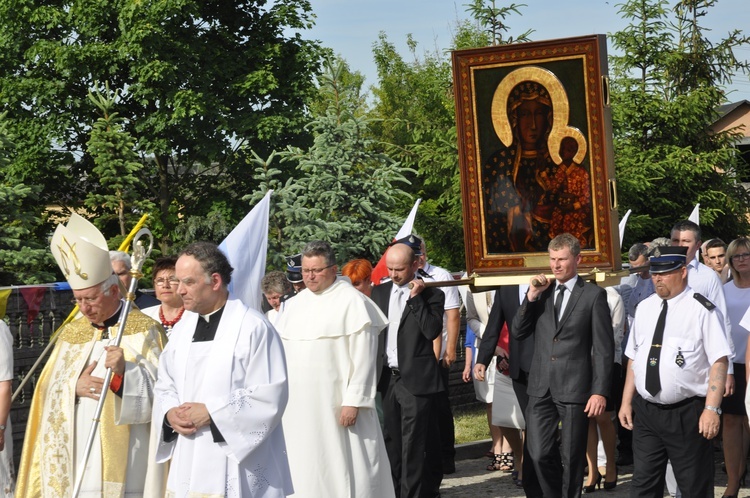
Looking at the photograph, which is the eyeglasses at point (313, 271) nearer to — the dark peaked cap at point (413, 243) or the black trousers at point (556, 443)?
the dark peaked cap at point (413, 243)

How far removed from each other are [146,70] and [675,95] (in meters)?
13.4

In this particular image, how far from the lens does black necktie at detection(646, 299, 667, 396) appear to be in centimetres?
742

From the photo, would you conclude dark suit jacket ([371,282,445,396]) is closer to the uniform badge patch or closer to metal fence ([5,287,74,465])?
the uniform badge patch

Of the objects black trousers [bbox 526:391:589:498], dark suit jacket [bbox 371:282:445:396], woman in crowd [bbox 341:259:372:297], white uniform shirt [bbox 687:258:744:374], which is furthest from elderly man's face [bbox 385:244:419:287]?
white uniform shirt [bbox 687:258:744:374]

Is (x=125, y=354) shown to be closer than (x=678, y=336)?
Yes

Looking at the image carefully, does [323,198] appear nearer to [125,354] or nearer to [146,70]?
[125,354]

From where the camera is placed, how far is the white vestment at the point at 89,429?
6367mm

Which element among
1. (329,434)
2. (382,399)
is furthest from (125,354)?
(382,399)

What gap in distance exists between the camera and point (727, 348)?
732cm

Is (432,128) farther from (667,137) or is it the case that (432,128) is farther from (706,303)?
(706,303)

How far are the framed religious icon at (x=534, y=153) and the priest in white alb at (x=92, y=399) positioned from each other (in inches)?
127

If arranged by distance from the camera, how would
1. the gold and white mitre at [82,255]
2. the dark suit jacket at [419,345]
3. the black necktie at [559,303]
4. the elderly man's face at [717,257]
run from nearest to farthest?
the gold and white mitre at [82,255], the black necktie at [559,303], the dark suit jacket at [419,345], the elderly man's face at [717,257]

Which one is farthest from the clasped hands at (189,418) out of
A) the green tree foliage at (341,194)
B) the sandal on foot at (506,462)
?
the green tree foliage at (341,194)

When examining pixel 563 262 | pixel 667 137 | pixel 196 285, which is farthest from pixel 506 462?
pixel 667 137
